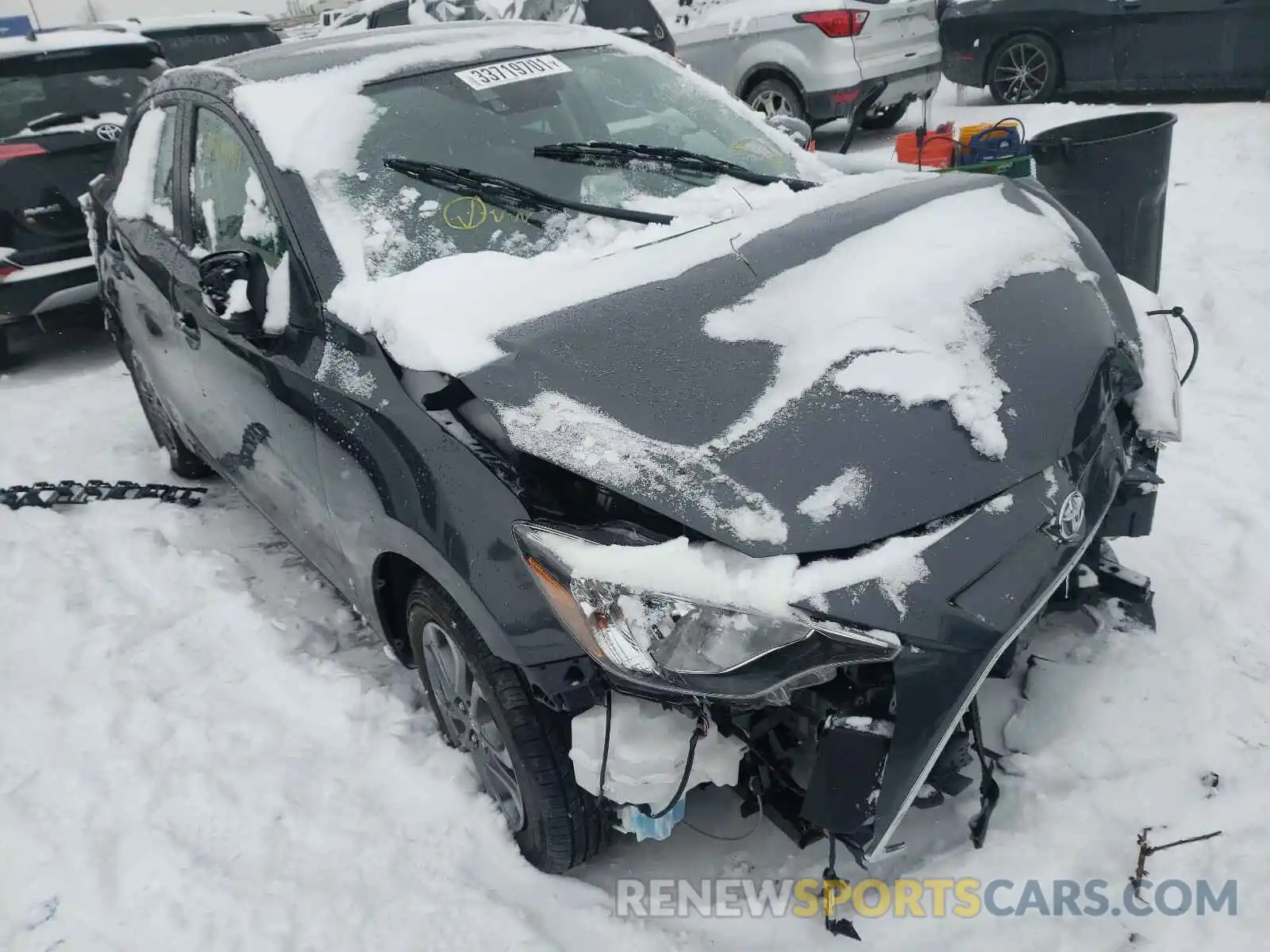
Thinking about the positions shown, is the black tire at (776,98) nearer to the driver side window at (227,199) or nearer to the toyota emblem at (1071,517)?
the driver side window at (227,199)

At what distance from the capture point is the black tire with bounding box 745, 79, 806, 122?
8.32 m

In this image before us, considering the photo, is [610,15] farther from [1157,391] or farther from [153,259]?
[1157,391]

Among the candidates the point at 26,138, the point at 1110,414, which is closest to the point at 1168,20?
the point at 1110,414

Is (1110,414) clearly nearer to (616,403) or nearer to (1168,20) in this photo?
(616,403)

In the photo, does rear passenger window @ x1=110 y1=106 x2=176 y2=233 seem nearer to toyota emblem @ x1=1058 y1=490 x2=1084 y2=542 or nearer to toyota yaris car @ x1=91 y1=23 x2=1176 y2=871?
toyota yaris car @ x1=91 y1=23 x2=1176 y2=871

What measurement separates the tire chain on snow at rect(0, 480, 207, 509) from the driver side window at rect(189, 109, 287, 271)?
154cm

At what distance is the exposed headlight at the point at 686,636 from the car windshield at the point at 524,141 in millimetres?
1135

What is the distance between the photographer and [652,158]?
2967mm

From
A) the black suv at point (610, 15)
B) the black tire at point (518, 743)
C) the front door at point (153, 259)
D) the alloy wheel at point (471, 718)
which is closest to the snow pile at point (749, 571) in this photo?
the black tire at point (518, 743)

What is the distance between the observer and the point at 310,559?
312cm

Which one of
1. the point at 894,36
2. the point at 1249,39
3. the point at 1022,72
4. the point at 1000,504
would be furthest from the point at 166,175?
the point at 1249,39

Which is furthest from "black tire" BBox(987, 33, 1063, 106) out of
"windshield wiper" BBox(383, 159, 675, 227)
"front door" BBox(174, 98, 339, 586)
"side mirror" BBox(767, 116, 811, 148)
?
"front door" BBox(174, 98, 339, 586)

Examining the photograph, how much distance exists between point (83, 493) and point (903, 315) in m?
3.95

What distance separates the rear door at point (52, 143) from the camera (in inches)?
230
